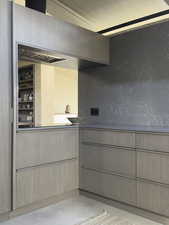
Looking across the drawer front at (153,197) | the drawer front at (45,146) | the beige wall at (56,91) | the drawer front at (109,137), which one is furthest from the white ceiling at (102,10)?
the drawer front at (153,197)

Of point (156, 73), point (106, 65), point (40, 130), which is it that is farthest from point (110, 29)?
point (40, 130)

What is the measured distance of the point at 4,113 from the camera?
2.22 meters

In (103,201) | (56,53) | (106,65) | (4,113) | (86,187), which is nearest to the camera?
(4,113)

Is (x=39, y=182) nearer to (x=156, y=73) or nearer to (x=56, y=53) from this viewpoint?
(x=56, y=53)

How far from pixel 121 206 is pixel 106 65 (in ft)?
6.39

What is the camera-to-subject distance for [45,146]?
2631 mm

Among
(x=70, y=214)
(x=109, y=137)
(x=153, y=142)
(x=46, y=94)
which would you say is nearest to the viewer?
(x=153, y=142)

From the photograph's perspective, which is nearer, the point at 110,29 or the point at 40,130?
the point at 40,130

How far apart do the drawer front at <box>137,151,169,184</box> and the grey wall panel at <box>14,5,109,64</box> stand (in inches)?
57.4

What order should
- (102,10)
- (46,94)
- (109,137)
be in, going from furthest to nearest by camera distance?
(46,94), (102,10), (109,137)

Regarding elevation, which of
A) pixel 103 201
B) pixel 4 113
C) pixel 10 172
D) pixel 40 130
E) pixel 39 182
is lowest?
pixel 103 201

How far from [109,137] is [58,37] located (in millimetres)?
1349

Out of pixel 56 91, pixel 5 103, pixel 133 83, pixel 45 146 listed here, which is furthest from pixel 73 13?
pixel 56 91

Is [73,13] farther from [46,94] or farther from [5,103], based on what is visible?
[46,94]
